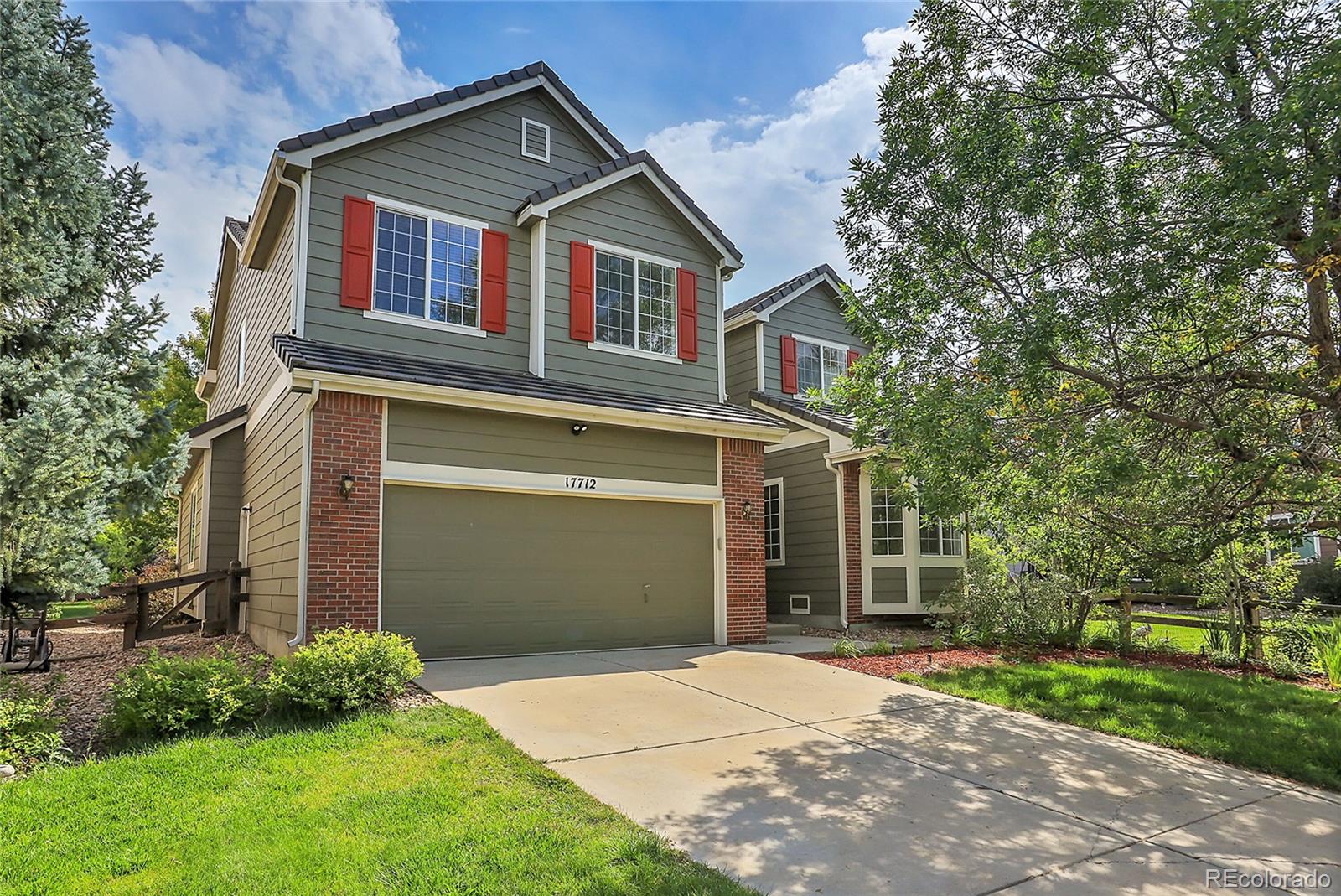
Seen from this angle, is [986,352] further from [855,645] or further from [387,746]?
[387,746]

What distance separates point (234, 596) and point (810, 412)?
31.2 ft

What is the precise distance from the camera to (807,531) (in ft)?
46.3

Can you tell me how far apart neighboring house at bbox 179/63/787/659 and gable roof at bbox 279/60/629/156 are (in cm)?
3

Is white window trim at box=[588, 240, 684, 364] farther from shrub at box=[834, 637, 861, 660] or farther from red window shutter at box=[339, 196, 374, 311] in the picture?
shrub at box=[834, 637, 861, 660]

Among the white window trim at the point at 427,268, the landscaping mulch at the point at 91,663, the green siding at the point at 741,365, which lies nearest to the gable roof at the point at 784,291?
the green siding at the point at 741,365

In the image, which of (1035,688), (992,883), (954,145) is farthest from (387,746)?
(954,145)

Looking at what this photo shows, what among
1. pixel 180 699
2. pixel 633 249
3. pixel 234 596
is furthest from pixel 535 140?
pixel 180 699

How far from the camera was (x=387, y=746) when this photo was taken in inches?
206

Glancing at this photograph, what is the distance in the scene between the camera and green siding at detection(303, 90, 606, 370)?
9.36 meters

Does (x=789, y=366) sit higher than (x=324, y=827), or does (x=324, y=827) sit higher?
(x=789, y=366)

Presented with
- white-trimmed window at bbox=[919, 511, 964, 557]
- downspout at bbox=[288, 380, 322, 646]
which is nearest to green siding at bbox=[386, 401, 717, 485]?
downspout at bbox=[288, 380, 322, 646]

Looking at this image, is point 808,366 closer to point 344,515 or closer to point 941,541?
point 941,541

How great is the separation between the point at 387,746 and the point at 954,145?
274 inches
